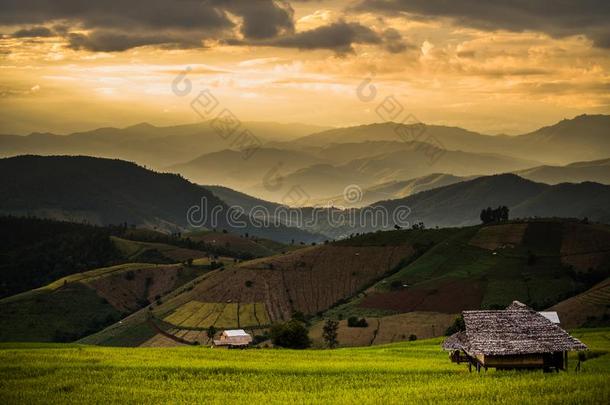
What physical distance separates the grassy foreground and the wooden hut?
6.29 feet

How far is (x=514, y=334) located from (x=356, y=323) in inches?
4676

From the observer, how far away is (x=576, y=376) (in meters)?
59.8

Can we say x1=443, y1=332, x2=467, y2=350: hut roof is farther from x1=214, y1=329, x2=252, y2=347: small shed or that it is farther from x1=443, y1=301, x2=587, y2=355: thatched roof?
x1=214, y1=329, x2=252, y2=347: small shed

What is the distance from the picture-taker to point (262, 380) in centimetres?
6488

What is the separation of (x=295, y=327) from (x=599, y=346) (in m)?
60.2

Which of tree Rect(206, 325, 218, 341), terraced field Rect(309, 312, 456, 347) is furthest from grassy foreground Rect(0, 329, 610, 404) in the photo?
tree Rect(206, 325, 218, 341)

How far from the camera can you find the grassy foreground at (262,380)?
2158 inches

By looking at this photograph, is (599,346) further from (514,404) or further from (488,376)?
(514,404)

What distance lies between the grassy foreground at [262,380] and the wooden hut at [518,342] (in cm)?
192

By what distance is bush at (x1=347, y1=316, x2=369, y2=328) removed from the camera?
183 metres

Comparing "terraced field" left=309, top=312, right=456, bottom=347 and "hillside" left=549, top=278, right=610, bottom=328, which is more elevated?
"hillside" left=549, top=278, right=610, bottom=328

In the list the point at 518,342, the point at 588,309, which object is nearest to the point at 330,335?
the point at 588,309

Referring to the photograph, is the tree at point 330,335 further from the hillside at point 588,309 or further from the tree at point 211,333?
the hillside at point 588,309

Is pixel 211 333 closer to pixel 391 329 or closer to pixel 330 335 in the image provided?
pixel 330 335
